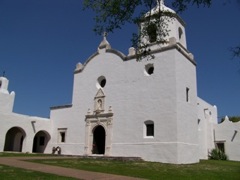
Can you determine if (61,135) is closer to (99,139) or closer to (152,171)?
(99,139)

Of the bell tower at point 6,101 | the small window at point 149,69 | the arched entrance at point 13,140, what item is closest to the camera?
the small window at point 149,69

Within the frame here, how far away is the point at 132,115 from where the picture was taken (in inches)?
722

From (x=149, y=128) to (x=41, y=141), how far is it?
12.1 m

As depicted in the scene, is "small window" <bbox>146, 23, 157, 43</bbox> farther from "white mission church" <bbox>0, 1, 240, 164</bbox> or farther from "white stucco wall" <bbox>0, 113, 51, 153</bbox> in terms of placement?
"white stucco wall" <bbox>0, 113, 51, 153</bbox>

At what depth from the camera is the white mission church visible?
16.8 metres

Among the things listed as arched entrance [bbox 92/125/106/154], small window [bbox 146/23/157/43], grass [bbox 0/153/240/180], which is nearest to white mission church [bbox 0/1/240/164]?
arched entrance [bbox 92/125/106/154]

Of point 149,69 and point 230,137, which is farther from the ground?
point 149,69

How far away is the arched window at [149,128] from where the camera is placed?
17.4 metres

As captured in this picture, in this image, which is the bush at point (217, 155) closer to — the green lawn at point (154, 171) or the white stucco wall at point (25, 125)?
the green lawn at point (154, 171)

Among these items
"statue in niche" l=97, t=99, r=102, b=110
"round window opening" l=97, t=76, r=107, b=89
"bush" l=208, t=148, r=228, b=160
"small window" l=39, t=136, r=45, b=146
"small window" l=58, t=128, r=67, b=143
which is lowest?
"bush" l=208, t=148, r=228, b=160

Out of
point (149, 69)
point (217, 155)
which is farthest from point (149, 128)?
point (217, 155)

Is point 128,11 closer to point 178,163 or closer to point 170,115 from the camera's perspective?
point 170,115

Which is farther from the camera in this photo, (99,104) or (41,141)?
(41,141)

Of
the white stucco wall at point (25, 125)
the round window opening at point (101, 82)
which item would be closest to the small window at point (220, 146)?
the round window opening at point (101, 82)
